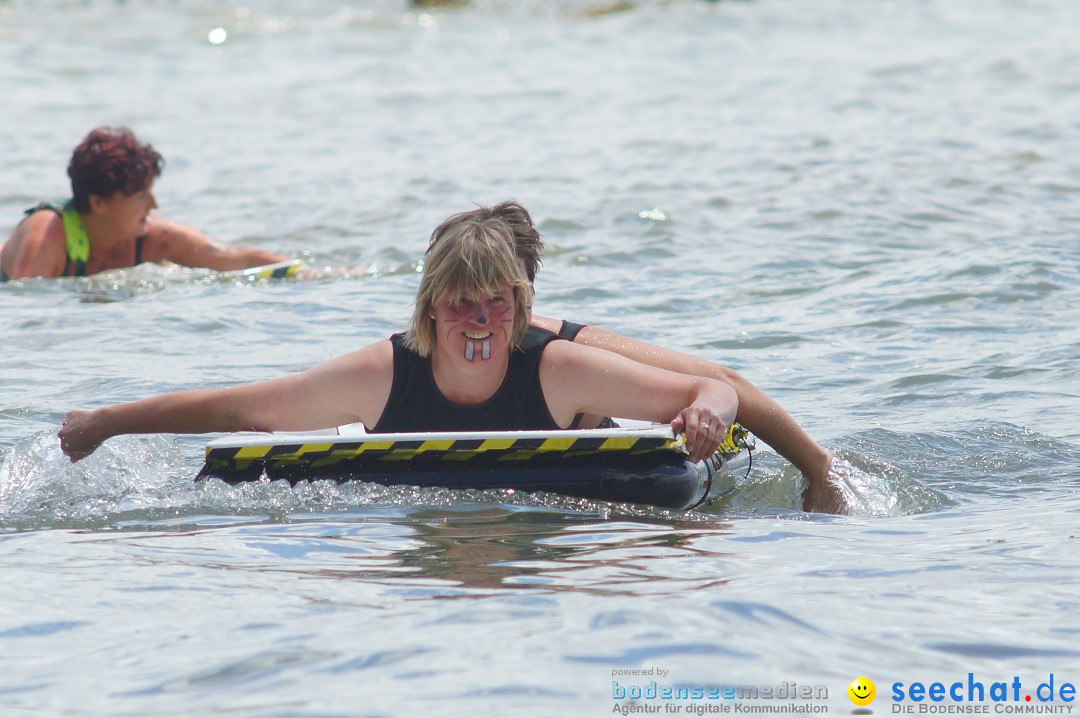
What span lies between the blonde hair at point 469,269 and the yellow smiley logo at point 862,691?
1829 mm

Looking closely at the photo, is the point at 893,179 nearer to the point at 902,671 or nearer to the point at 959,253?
Answer: the point at 959,253

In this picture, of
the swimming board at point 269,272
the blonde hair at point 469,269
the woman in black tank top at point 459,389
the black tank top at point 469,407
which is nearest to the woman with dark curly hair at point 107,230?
the swimming board at point 269,272

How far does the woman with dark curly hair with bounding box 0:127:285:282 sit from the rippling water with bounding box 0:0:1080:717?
0.16 metres

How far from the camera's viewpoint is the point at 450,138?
47.9 feet

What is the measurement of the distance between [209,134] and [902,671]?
43.4 ft

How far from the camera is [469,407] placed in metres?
4.82

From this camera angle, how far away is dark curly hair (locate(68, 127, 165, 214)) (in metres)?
8.58

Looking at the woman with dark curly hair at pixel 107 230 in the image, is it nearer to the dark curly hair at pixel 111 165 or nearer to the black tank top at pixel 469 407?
the dark curly hair at pixel 111 165

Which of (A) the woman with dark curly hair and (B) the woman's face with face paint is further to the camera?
(A) the woman with dark curly hair

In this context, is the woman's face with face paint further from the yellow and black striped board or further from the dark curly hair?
the dark curly hair

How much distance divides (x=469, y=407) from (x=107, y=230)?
5009 millimetres

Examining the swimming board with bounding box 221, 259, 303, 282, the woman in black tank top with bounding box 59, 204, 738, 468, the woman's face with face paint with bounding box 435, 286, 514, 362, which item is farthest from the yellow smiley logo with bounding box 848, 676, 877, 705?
the swimming board with bounding box 221, 259, 303, 282

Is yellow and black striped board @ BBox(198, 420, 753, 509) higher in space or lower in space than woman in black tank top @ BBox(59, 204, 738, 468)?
lower

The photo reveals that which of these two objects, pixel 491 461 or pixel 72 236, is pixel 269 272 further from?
pixel 491 461
